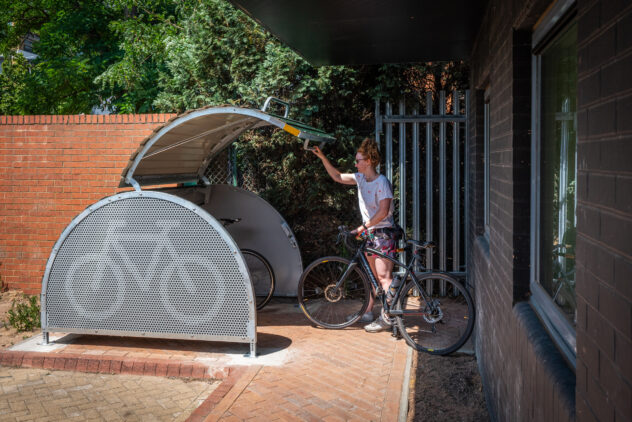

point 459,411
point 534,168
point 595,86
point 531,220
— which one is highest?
point 595,86

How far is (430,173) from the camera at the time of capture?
8.38 meters

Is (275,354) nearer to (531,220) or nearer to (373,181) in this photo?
(373,181)

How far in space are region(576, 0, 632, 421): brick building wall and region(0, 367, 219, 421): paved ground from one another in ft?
12.2

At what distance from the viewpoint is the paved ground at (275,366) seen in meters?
4.65

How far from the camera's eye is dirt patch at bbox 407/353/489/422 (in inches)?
182

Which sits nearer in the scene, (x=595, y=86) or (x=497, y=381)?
(x=595, y=86)

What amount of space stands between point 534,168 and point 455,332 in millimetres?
3679

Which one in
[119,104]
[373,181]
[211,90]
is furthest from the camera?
[119,104]

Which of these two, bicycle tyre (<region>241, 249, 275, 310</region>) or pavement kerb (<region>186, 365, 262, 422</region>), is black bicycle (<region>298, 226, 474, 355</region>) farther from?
pavement kerb (<region>186, 365, 262, 422</region>)

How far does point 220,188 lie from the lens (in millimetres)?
7949

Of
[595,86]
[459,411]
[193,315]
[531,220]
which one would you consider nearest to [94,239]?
[193,315]

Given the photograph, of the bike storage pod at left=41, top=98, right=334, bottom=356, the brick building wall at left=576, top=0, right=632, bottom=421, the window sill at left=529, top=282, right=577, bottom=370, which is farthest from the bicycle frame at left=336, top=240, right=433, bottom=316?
the brick building wall at left=576, top=0, right=632, bottom=421

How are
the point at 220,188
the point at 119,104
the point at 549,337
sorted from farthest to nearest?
1. the point at 119,104
2. the point at 220,188
3. the point at 549,337

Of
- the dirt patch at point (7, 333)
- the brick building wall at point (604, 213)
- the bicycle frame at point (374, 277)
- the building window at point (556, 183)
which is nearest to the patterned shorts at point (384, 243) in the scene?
the bicycle frame at point (374, 277)
